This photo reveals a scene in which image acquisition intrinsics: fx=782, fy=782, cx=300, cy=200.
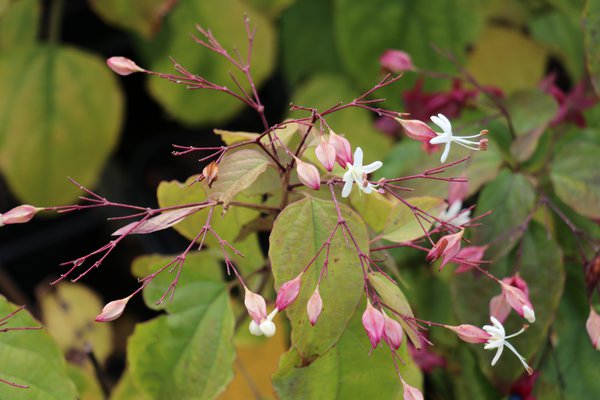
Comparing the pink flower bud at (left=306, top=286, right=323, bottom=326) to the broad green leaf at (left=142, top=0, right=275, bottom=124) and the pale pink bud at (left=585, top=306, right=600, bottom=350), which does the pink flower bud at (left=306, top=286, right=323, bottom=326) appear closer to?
the pale pink bud at (left=585, top=306, right=600, bottom=350)

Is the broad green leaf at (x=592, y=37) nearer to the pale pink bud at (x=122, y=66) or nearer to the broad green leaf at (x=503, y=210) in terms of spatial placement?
the broad green leaf at (x=503, y=210)

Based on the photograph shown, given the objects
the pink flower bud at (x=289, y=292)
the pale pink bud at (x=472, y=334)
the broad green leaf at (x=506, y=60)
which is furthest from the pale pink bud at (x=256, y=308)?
the broad green leaf at (x=506, y=60)

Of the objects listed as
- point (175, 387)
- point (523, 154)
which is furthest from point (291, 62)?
point (175, 387)

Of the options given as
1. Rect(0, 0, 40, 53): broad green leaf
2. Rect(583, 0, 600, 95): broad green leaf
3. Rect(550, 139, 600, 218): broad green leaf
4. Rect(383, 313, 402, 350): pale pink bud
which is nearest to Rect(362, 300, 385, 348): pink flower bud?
Rect(383, 313, 402, 350): pale pink bud

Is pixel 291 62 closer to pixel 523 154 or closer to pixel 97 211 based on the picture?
pixel 97 211

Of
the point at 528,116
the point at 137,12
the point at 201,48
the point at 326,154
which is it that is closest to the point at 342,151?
the point at 326,154

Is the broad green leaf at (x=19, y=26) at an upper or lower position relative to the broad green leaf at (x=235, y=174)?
lower

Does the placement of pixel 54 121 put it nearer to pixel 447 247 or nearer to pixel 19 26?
pixel 19 26
